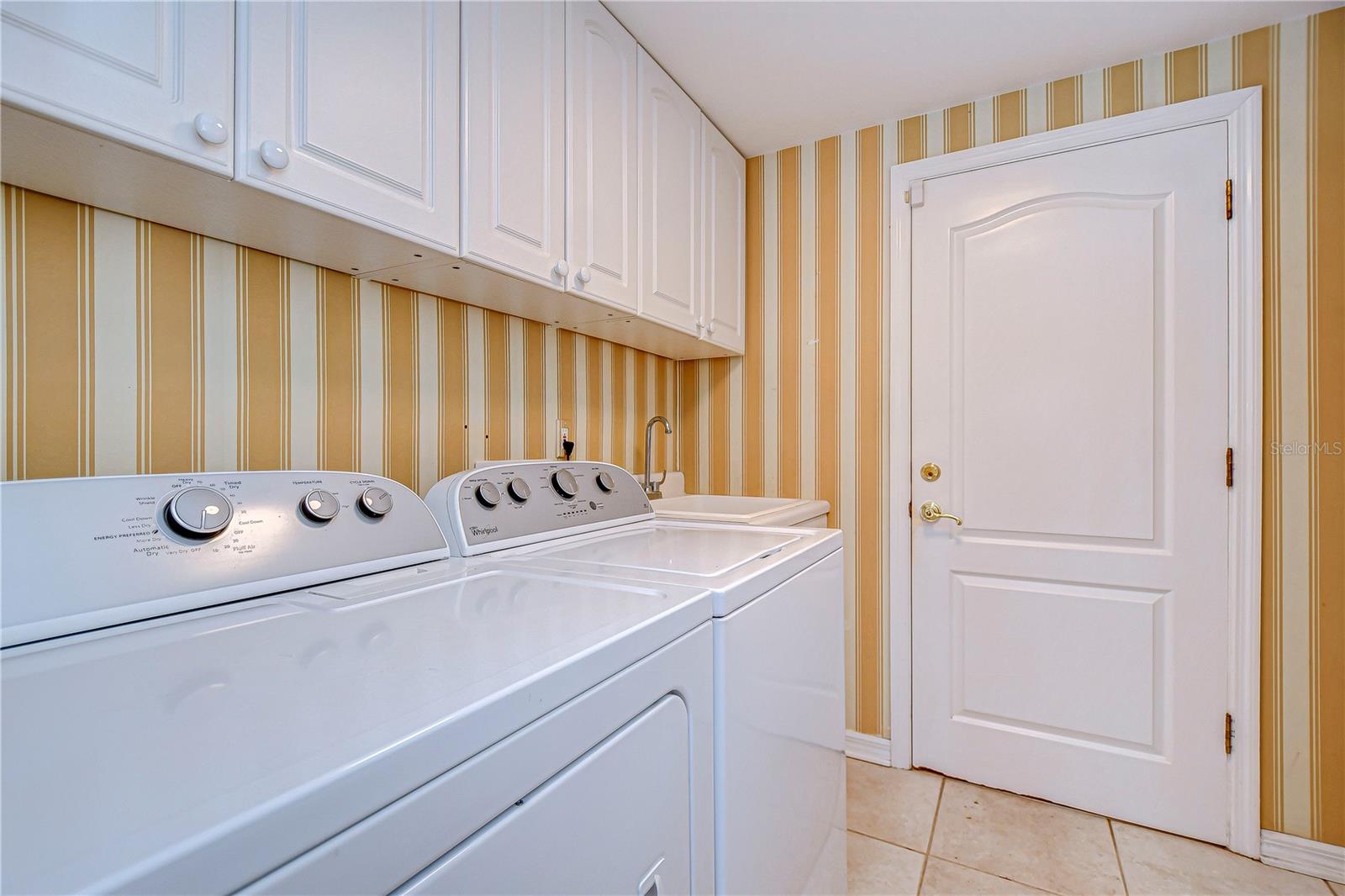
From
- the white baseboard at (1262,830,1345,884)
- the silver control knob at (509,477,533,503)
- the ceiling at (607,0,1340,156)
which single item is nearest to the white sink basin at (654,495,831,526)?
the silver control knob at (509,477,533,503)

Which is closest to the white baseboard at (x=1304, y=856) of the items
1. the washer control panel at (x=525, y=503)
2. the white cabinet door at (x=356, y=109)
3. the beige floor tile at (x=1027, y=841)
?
the beige floor tile at (x=1027, y=841)

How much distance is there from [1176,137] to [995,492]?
3.96 feet

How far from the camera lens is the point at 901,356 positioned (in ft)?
7.39

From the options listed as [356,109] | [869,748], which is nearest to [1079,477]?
[869,748]

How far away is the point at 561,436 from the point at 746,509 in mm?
718

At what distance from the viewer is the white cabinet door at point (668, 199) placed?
1.78 meters

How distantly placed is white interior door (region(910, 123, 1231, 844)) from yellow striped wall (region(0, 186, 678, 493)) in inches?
60.0

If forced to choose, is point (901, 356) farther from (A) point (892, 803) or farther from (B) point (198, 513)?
(B) point (198, 513)

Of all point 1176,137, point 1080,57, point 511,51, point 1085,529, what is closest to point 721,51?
point 511,51

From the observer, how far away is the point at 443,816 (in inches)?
19.2

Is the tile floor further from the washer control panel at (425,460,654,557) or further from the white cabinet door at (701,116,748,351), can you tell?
the white cabinet door at (701,116,748,351)

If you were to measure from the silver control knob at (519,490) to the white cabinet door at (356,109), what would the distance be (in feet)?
1.66

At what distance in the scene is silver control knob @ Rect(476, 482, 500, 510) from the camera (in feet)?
4.18

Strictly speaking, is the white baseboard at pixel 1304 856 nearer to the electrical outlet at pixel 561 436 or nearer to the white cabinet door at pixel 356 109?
the electrical outlet at pixel 561 436
